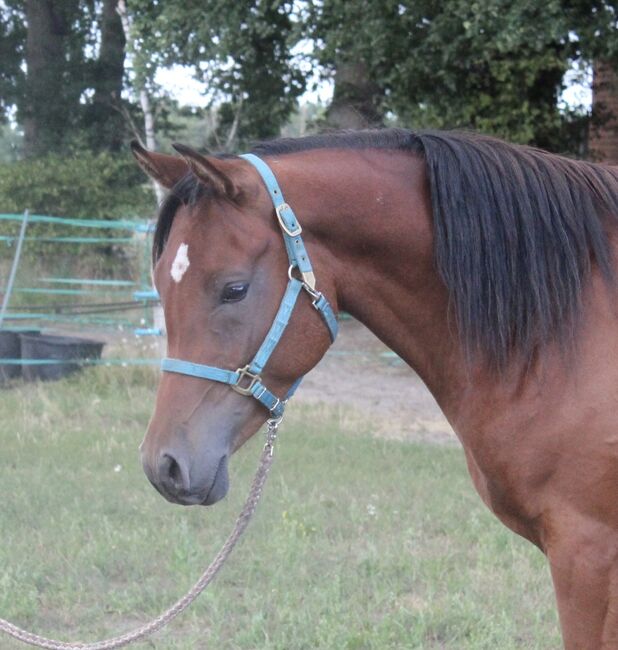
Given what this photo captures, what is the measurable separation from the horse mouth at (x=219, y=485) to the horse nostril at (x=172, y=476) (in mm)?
69

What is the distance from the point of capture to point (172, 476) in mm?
2066

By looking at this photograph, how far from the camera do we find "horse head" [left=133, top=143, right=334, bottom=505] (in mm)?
2080

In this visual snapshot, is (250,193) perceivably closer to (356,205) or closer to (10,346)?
(356,205)

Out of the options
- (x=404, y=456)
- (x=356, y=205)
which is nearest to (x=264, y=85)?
(x=404, y=456)

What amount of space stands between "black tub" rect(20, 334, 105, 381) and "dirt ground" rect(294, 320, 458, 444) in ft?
7.60

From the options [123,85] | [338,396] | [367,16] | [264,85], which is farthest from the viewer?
[123,85]

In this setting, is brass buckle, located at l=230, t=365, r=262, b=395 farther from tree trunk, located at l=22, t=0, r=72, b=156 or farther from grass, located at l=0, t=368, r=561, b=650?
tree trunk, located at l=22, t=0, r=72, b=156

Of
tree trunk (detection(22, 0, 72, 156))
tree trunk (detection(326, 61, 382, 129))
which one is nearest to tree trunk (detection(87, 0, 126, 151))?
tree trunk (detection(22, 0, 72, 156))

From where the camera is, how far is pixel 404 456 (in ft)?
21.3

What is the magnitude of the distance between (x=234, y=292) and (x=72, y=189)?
13485 millimetres

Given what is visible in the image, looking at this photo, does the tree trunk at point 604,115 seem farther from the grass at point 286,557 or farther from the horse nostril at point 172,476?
the horse nostril at point 172,476

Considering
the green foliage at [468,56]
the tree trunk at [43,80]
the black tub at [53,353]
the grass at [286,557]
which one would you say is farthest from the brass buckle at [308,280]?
the tree trunk at [43,80]

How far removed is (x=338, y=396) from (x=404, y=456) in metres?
2.78

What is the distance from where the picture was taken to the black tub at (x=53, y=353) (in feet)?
29.5
